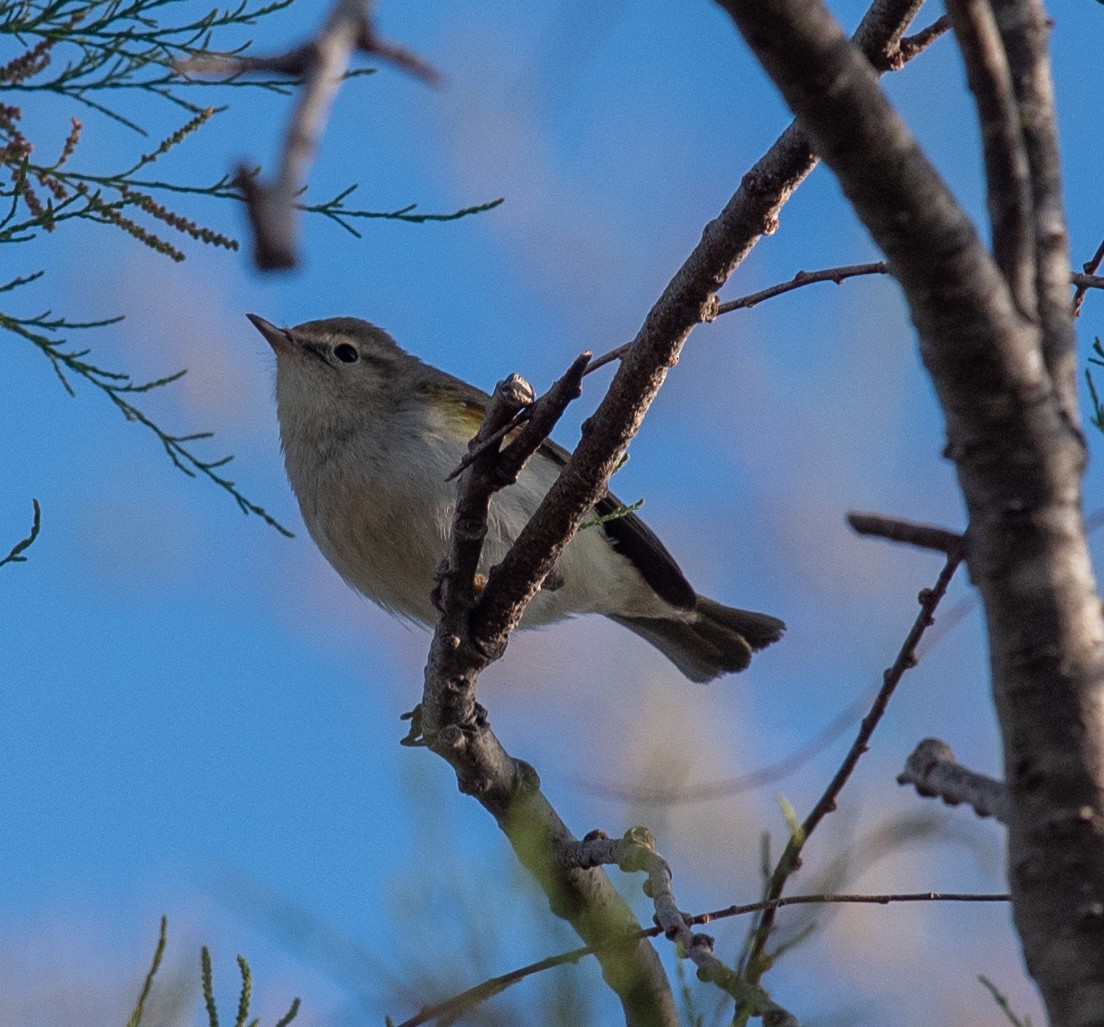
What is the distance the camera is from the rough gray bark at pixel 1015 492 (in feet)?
4.14

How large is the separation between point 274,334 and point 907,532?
4.57 m

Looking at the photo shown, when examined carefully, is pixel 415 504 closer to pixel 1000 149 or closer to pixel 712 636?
pixel 712 636

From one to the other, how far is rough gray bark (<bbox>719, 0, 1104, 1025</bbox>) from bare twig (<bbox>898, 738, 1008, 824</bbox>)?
6.9 inches

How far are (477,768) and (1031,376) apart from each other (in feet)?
7.62

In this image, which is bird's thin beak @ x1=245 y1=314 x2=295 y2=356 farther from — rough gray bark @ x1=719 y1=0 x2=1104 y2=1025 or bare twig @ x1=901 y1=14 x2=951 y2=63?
Result: rough gray bark @ x1=719 y1=0 x2=1104 y2=1025

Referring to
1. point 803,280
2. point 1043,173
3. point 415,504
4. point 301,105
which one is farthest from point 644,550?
point 301,105

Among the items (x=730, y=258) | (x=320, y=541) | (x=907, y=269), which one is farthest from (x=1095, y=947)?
(x=320, y=541)

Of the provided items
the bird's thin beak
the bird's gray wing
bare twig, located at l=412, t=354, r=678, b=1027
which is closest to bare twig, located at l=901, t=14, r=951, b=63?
bare twig, located at l=412, t=354, r=678, b=1027

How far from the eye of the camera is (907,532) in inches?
53.0

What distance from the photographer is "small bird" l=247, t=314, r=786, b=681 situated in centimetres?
476

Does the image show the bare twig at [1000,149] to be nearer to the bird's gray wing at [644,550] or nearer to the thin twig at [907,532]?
the thin twig at [907,532]

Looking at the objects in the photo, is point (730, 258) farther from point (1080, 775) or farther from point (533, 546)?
point (1080, 775)

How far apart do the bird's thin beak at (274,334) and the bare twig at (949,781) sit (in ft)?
13.7

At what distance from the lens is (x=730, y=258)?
248 cm
